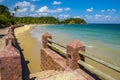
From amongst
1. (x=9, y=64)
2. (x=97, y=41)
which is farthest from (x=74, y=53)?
(x=97, y=41)

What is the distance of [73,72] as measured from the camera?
17.4 ft

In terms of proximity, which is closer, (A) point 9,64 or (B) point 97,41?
(A) point 9,64

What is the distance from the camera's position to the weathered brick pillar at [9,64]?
11.9ft

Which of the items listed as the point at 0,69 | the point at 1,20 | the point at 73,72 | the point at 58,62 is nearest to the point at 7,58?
the point at 0,69

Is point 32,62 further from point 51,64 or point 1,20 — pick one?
point 1,20

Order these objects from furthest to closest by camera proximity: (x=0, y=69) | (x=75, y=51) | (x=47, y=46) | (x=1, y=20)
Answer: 1. (x=1, y=20)
2. (x=47, y=46)
3. (x=75, y=51)
4. (x=0, y=69)

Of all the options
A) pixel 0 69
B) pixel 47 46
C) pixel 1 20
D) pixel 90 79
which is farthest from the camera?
pixel 1 20

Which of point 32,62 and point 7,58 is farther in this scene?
point 32,62

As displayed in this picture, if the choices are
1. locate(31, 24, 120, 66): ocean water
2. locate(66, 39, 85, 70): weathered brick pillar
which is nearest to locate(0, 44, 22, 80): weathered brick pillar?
locate(66, 39, 85, 70): weathered brick pillar

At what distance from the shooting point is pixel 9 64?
12.1 ft

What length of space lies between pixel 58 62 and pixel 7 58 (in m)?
3.04

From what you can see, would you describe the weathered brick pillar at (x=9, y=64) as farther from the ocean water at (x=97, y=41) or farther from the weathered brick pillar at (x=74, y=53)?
the ocean water at (x=97, y=41)

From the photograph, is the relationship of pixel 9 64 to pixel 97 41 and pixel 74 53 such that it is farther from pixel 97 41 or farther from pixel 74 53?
pixel 97 41

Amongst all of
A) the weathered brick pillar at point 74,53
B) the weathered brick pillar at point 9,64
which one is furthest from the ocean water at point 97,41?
the weathered brick pillar at point 9,64
